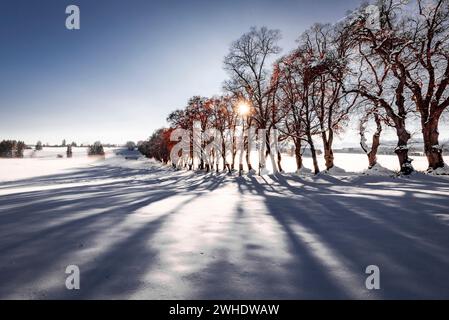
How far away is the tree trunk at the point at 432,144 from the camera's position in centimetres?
1723

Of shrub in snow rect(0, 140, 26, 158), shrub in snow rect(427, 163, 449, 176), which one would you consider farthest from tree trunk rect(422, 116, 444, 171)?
shrub in snow rect(0, 140, 26, 158)

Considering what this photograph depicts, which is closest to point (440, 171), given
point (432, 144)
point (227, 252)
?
point (432, 144)

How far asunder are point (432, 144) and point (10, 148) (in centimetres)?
18643

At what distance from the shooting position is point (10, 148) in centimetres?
14650

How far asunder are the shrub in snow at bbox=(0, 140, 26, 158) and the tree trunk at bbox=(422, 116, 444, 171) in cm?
18353

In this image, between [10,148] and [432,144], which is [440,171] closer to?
[432,144]

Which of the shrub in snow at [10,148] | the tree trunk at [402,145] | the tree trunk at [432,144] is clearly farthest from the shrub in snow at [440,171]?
the shrub in snow at [10,148]

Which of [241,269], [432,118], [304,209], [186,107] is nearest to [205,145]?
[186,107]

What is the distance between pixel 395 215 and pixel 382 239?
2021 mm

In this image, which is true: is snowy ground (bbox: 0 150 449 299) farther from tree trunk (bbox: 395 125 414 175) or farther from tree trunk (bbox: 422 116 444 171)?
tree trunk (bbox: 422 116 444 171)

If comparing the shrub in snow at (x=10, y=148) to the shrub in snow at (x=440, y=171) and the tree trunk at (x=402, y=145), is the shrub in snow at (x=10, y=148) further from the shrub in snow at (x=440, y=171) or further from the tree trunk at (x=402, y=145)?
the shrub in snow at (x=440, y=171)

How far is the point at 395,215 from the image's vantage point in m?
6.29
